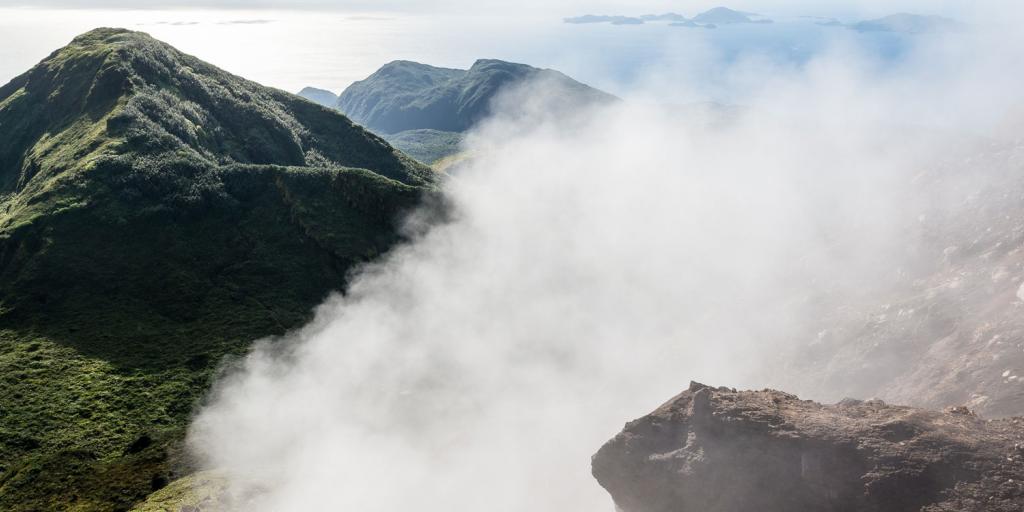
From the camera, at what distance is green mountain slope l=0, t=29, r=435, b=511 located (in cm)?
5884

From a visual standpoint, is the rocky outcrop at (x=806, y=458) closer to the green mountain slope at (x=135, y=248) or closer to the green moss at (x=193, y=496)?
the green moss at (x=193, y=496)

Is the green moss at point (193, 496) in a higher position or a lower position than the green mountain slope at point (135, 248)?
lower

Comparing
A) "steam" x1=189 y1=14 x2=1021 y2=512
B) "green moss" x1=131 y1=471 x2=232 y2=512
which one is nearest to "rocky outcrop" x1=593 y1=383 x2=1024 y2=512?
"steam" x1=189 y1=14 x2=1021 y2=512

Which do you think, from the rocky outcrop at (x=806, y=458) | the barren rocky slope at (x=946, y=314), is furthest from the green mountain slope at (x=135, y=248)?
the barren rocky slope at (x=946, y=314)

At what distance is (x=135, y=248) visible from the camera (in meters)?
89.0

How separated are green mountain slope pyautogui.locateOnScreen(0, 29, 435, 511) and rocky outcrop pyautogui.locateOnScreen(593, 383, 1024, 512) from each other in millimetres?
46563

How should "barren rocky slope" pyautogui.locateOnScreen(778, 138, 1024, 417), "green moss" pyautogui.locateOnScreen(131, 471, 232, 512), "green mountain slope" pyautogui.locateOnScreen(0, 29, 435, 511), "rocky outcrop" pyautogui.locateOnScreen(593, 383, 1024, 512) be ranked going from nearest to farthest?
"rocky outcrop" pyautogui.locateOnScreen(593, 383, 1024, 512) → "barren rocky slope" pyautogui.locateOnScreen(778, 138, 1024, 417) → "green moss" pyautogui.locateOnScreen(131, 471, 232, 512) → "green mountain slope" pyautogui.locateOnScreen(0, 29, 435, 511)

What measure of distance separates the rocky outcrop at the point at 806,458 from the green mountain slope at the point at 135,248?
1833 inches

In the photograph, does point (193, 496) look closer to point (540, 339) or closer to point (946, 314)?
point (540, 339)

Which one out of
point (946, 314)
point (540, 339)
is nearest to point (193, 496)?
point (540, 339)

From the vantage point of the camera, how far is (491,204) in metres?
131

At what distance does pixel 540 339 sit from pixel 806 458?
50.9m

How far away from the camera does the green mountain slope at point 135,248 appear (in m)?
58.8

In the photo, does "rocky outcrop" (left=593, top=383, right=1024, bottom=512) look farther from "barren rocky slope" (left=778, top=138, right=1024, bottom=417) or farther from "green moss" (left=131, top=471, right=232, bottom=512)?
"green moss" (left=131, top=471, right=232, bottom=512)
